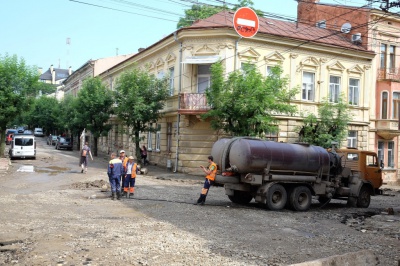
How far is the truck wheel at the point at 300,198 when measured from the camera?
14242 mm

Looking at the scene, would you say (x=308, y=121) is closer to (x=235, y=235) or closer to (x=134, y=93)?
(x=134, y=93)

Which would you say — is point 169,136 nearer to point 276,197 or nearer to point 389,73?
point 276,197

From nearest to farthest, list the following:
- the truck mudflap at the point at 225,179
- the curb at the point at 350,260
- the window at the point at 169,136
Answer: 1. the curb at the point at 350,260
2. the truck mudflap at the point at 225,179
3. the window at the point at 169,136

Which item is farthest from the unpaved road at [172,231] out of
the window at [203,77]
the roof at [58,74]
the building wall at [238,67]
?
the roof at [58,74]

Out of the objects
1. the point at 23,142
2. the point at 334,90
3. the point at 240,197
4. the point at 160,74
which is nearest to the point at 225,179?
the point at 240,197

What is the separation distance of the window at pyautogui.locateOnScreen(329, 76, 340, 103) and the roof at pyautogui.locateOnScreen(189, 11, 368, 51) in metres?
2.32

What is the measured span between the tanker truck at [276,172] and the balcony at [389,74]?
18377 millimetres

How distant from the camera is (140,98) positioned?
86.3 ft

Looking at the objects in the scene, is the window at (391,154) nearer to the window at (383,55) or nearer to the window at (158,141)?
the window at (383,55)

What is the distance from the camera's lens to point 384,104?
31.8 m

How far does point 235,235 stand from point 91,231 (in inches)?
126

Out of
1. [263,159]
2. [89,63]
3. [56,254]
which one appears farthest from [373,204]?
[89,63]

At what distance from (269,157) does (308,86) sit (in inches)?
645

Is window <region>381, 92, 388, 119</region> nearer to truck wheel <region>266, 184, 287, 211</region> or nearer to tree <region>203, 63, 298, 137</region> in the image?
tree <region>203, 63, 298, 137</region>
